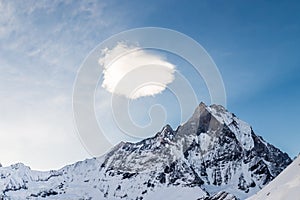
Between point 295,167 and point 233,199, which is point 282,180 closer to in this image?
point 295,167

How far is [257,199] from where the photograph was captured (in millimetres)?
59875

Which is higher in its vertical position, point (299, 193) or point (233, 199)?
point (233, 199)

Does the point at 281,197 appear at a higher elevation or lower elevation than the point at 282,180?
lower

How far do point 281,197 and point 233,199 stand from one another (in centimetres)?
10199

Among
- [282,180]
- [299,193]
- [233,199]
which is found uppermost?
[233,199]

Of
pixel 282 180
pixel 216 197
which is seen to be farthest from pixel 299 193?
pixel 216 197

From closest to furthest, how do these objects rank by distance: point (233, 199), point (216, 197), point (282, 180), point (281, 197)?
1. point (281, 197)
2. point (282, 180)
3. point (233, 199)
4. point (216, 197)

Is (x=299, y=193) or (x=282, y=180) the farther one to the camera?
(x=282, y=180)

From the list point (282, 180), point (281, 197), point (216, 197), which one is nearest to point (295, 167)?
point (282, 180)

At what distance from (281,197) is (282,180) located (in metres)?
8.22

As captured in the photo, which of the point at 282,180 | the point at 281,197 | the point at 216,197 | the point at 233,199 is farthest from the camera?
the point at 216,197

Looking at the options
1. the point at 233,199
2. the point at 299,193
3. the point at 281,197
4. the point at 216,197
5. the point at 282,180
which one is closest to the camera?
the point at 299,193

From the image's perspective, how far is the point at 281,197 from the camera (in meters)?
49.0

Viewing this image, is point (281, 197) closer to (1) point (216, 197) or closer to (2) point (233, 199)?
(2) point (233, 199)
